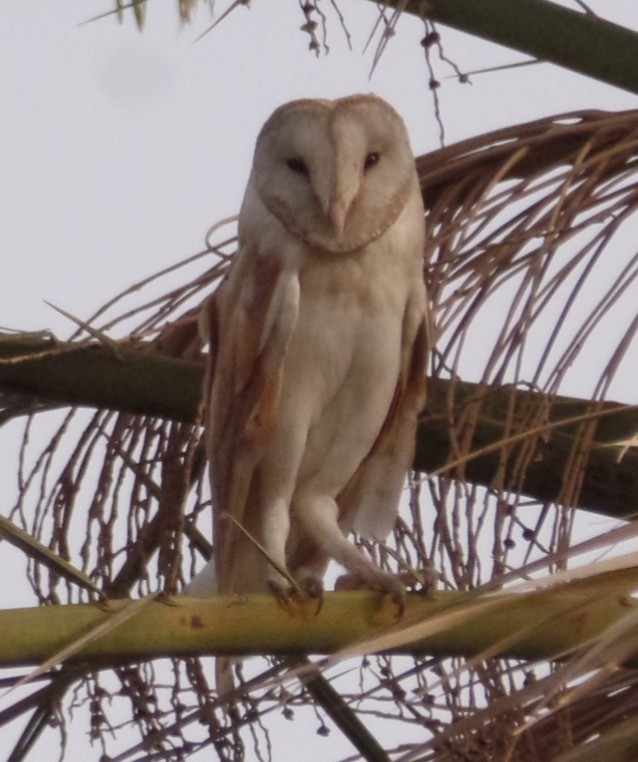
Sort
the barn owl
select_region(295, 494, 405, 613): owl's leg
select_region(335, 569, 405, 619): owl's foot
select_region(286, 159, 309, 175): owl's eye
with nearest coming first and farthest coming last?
1. select_region(335, 569, 405, 619): owl's foot
2. select_region(295, 494, 405, 613): owl's leg
3. the barn owl
4. select_region(286, 159, 309, 175): owl's eye


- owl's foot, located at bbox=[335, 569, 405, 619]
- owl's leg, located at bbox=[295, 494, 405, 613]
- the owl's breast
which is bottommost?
owl's foot, located at bbox=[335, 569, 405, 619]

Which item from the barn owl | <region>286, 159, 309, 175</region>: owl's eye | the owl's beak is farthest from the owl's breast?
<region>286, 159, 309, 175</region>: owl's eye

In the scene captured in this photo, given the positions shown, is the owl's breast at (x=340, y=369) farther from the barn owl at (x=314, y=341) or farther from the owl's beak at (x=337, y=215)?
the owl's beak at (x=337, y=215)

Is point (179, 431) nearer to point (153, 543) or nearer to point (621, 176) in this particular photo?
point (153, 543)

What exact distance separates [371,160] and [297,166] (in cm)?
15

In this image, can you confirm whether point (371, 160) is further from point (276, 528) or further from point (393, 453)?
point (276, 528)

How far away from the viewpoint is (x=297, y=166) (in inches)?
115

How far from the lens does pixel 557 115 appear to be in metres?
2.62

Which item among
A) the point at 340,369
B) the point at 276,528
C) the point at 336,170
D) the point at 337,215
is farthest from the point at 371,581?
the point at 336,170

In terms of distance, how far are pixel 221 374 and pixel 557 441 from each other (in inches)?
28.8

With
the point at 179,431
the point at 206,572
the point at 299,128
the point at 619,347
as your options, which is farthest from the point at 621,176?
the point at 206,572

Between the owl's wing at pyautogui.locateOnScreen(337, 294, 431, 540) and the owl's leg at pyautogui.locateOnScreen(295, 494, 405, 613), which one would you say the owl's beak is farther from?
the owl's leg at pyautogui.locateOnScreen(295, 494, 405, 613)

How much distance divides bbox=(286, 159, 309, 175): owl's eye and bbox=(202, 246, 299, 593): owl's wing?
203mm

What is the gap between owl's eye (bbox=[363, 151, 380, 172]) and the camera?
2940mm
